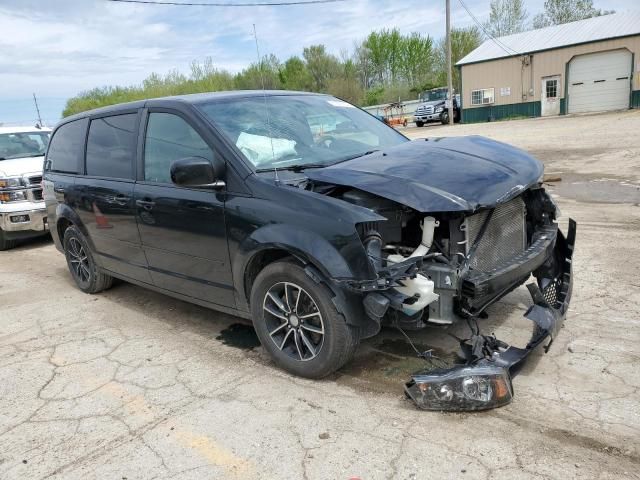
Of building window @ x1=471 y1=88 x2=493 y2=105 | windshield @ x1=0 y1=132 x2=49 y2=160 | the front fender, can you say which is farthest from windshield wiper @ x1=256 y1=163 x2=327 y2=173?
building window @ x1=471 y1=88 x2=493 y2=105

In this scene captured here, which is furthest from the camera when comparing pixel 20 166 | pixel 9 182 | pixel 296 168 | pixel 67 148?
pixel 20 166

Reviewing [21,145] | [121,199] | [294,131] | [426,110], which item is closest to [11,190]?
[21,145]

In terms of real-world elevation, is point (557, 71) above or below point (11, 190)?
above

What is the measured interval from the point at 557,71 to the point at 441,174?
102 feet

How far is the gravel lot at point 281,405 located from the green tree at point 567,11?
2183 inches

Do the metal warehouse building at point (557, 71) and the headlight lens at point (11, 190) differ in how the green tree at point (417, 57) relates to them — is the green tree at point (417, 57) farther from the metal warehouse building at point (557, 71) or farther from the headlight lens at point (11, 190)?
the headlight lens at point (11, 190)

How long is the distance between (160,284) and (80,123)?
2.11 m

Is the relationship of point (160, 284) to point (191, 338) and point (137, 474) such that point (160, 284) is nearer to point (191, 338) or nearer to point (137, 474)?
point (191, 338)

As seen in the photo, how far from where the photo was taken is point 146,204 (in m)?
4.25

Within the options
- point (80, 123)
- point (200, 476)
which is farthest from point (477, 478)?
point (80, 123)

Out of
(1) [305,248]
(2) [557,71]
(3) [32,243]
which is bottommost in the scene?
(3) [32,243]

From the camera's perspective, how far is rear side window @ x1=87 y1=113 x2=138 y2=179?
4.52m

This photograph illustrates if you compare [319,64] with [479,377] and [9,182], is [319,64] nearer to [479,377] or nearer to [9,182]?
[9,182]

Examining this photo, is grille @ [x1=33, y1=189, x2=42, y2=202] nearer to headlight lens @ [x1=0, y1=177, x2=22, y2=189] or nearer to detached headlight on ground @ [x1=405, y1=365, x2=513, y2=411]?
headlight lens @ [x1=0, y1=177, x2=22, y2=189]
